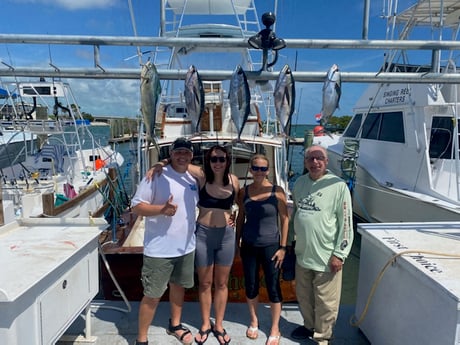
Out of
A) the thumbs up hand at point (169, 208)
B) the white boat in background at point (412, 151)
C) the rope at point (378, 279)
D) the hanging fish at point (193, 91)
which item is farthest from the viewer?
the white boat in background at point (412, 151)

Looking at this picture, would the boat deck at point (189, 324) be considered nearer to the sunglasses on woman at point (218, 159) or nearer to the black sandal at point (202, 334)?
the black sandal at point (202, 334)

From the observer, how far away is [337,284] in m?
2.61

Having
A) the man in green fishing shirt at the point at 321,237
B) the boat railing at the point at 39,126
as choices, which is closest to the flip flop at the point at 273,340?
the man in green fishing shirt at the point at 321,237

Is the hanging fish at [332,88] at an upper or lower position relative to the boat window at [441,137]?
upper

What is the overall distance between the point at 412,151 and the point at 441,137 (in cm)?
57

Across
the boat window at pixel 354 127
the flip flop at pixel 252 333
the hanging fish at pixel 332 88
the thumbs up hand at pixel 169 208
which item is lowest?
Answer: the flip flop at pixel 252 333

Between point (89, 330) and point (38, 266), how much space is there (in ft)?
2.98

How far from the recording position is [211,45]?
277 centimetres

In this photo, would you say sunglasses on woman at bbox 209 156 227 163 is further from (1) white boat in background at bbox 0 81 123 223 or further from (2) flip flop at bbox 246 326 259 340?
(1) white boat in background at bbox 0 81 123 223

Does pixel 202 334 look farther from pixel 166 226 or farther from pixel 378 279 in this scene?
pixel 378 279

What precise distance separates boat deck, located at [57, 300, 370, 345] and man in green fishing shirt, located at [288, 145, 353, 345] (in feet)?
1.02

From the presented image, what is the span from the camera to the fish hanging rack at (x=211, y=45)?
2.65 metres

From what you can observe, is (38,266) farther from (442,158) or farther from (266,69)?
(442,158)

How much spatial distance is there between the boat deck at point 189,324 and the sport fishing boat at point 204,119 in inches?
9.6
